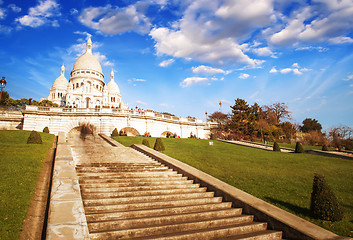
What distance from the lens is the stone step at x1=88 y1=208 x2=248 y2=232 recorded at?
16.4ft

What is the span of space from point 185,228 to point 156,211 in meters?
1.02

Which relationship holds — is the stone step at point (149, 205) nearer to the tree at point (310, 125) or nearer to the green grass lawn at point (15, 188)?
the green grass lawn at point (15, 188)

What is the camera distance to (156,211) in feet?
19.3

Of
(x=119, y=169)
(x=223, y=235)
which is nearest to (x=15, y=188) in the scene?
(x=119, y=169)

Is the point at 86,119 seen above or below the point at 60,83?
below

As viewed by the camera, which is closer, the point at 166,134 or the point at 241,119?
the point at 166,134

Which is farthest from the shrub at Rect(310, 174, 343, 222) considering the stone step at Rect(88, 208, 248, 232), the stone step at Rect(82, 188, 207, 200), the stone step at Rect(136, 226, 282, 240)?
the stone step at Rect(82, 188, 207, 200)

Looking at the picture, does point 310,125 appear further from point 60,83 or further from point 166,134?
point 60,83

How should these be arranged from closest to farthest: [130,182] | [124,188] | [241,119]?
[124,188]
[130,182]
[241,119]

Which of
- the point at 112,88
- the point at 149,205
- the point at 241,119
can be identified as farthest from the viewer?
the point at 112,88

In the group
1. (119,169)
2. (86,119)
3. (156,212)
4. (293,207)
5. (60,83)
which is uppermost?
(60,83)

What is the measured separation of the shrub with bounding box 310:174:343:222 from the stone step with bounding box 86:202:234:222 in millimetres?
2091

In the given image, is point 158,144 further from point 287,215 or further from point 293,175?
point 287,215

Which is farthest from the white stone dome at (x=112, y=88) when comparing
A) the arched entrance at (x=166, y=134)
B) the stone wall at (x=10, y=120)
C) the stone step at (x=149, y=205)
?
the stone step at (x=149, y=205)
